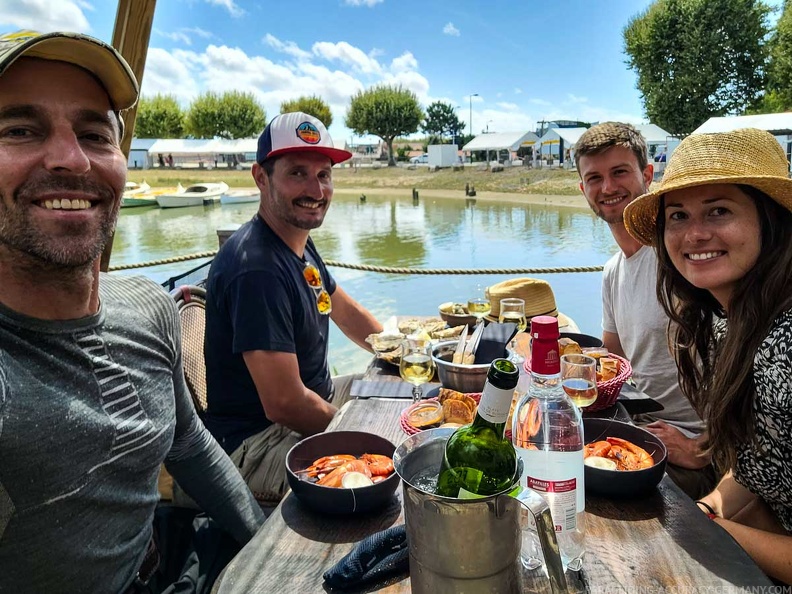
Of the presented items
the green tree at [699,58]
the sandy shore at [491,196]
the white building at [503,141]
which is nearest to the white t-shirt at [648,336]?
the sandy shore at [491,196]

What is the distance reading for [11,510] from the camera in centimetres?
122

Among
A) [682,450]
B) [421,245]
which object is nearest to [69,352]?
[682,450]

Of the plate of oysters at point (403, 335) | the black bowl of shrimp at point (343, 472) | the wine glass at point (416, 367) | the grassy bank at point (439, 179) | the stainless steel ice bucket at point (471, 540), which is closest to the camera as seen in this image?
the stainless steel ice bucket at point (471, 540)

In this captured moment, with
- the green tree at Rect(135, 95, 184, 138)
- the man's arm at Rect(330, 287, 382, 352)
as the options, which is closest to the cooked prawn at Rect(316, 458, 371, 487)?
the man's arm at Rect(330, 287, 382, 352)

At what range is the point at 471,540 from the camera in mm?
861

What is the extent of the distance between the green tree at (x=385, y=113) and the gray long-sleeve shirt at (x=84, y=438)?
215ft

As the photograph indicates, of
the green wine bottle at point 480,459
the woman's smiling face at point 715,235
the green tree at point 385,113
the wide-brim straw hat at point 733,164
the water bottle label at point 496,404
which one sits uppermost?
the green tree at point 385,113

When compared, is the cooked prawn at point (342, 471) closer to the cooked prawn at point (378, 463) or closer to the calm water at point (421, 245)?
the cooked prawn at point (378, 463)

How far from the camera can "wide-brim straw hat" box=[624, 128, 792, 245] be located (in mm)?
1684

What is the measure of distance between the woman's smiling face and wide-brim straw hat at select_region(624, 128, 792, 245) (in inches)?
2.7

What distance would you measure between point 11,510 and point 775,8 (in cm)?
4315

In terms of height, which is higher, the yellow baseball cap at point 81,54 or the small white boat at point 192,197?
the small white boat at point 192,197

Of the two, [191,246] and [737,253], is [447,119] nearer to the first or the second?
[191,246]

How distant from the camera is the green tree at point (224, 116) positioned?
222 feet
